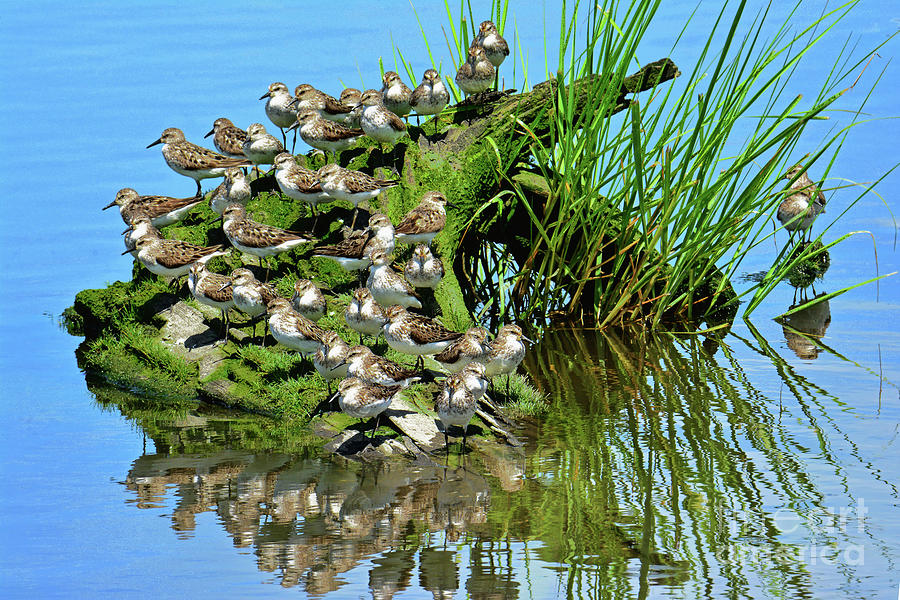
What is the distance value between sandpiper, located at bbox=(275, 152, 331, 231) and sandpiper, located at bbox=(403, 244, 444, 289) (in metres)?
1.74

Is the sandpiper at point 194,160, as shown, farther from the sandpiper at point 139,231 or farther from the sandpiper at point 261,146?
the sandpiper at point 139,231

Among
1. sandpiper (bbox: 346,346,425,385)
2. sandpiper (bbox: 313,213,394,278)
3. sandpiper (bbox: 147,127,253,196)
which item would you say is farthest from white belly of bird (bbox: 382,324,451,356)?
sandpiper (bbox: 147,127,253,196)

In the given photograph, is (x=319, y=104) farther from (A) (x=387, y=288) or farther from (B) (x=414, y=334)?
(B) (x=414, y=334)

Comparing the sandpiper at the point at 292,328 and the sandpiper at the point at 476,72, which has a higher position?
the sandpiper at the point at 476,72

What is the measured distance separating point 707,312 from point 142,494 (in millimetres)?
9203

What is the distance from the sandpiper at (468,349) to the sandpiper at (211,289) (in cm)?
309

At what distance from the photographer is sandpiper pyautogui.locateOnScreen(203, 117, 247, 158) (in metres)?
16.9

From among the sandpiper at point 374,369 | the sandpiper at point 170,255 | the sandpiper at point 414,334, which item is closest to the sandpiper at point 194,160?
the sandpiper at point 170,255

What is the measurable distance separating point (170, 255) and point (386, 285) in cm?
306

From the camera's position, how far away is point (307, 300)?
1379 cm

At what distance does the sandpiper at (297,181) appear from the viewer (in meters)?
15.3

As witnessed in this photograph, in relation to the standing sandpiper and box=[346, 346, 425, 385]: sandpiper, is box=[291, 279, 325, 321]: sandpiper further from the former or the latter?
the standing sandpiper

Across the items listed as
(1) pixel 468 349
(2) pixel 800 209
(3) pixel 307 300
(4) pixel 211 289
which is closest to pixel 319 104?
(4) pixel 211 289

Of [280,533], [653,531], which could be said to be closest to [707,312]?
[653,531]
